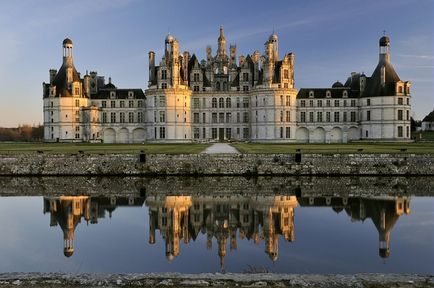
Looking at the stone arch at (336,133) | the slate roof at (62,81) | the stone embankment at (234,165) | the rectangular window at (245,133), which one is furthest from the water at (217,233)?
the slate roof at (62,81)

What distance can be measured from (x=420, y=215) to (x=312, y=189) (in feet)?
25.3

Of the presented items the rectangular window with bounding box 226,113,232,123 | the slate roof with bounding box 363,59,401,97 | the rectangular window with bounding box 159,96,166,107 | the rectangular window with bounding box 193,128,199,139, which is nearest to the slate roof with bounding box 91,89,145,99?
the rectangular window with bounding box 159,96,166,107

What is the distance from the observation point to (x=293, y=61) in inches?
2660

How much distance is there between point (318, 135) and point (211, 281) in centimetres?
6391

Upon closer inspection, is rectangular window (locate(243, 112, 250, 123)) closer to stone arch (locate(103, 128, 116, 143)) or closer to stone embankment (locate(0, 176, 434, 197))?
stone arch (locate(103, 128, 116, 143))

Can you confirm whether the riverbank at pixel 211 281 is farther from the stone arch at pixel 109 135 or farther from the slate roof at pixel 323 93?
the stone arch at pixel 109 135

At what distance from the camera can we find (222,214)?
18.7 metres

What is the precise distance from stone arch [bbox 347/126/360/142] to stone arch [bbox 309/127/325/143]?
389cm

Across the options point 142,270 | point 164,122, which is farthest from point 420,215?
point 164,122

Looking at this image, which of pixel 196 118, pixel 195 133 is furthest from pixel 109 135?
pixel 196 118

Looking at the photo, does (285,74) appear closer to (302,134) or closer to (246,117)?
(246,117)

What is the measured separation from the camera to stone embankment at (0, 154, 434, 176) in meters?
31.7

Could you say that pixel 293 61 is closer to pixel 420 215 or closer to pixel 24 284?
pixel 420 215

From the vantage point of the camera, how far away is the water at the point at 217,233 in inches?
481
